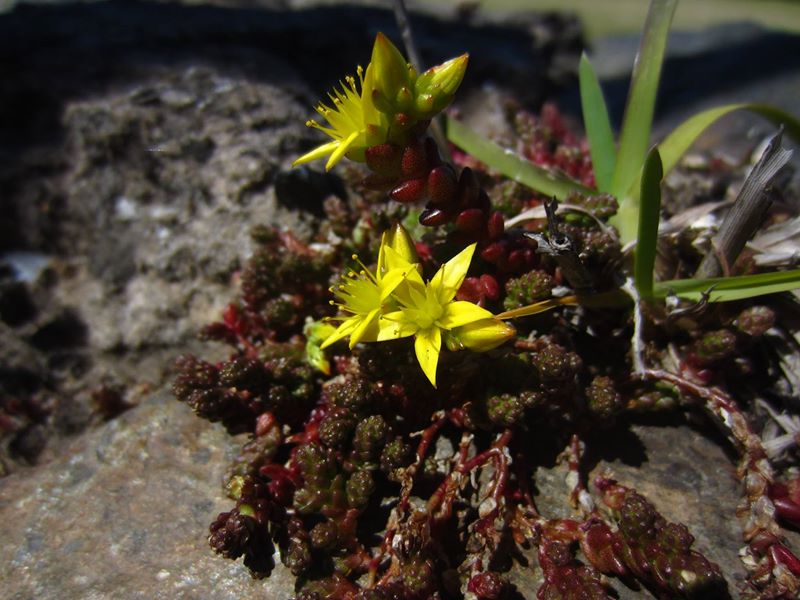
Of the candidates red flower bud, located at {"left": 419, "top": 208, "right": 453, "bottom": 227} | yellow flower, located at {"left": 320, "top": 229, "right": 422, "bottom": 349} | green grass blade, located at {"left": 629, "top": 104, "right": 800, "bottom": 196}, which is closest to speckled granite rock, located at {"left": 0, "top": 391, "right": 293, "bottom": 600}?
yellow flower, located at {"left": 320, "top": 229, "right": 422, "bottom": 349}

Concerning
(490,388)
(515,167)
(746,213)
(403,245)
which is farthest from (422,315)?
(746,213)

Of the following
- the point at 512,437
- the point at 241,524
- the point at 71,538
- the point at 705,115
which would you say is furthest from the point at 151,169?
the point at 705,115

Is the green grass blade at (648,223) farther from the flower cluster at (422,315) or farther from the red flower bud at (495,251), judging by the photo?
the flower cluster at (422,315)

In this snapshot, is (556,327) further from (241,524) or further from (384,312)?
(241,524)

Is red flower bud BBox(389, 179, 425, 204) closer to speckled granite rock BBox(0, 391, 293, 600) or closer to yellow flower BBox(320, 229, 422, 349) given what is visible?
yellow flower BBox(320, 229, 422, 349)

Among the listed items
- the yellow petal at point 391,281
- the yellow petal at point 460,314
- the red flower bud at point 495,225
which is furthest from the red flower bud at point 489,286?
the yellow petal at point 391,281

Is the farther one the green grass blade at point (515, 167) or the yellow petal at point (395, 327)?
the green grass blade at point (515, 167)

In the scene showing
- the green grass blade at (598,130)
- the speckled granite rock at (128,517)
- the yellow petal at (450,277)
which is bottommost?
the speckled granite rock at (128,517)
